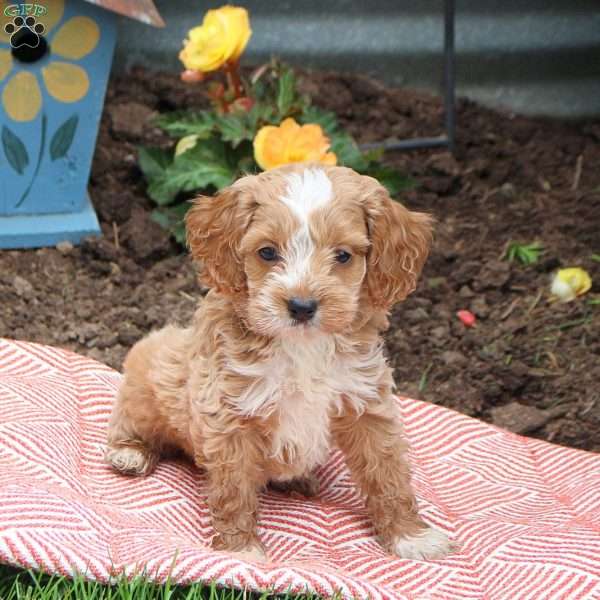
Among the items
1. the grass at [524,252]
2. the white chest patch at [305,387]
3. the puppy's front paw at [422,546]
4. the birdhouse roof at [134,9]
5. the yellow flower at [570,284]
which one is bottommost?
the puppy's front paw at [422,546]

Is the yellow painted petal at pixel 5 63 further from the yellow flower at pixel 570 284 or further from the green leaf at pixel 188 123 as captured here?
the yellow flower at pixel 570 284

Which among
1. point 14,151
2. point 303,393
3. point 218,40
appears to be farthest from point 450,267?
point 303,393

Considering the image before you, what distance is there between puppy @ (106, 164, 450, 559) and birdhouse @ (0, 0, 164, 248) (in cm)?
232

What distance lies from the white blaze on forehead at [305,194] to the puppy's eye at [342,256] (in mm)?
156

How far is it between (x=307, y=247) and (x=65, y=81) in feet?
9.52

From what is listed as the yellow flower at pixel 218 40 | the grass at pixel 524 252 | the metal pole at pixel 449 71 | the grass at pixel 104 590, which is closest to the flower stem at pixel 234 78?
the yellow flower at pixel 218 40

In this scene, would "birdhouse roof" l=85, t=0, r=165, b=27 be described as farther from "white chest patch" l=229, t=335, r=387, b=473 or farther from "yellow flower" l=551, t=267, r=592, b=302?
"white chest patch" l=229, t=335, r=387, b=473

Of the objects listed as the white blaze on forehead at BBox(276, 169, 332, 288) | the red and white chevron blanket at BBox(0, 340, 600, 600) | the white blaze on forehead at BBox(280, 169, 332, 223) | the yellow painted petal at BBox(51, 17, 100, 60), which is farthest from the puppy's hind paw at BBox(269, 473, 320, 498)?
the yellow painted petal at BBox(51, 17, 100, 60)

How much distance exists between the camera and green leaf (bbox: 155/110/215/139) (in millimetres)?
6129

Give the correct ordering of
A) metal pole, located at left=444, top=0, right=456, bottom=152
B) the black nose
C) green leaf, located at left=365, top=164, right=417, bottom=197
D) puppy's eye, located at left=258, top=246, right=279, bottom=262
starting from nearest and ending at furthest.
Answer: the black nose < puppy's eye, located at left=258, top=246, right=279, bottom=262 < green leaf, located at left=365, top=164, right=417, bottom=197 < metal pole, located at left=444, top=0, right=456, bottom=152

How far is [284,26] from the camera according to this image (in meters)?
7.54

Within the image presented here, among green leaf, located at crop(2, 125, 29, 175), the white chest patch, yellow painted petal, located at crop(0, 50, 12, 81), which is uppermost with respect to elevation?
yellow painted petal, located at crop(0, 50, 12, 81)

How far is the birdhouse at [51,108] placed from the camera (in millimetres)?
5723

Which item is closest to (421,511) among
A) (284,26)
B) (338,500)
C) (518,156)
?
(338,500)
